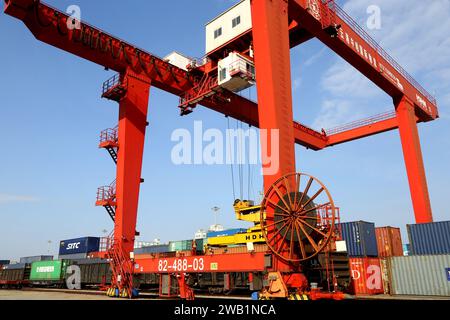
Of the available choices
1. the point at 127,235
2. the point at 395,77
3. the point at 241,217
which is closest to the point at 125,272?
the point at 127,235

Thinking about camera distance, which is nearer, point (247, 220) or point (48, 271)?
point (247, 220)

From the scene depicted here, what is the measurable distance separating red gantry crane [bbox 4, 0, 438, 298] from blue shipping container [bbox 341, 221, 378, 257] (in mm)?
4439

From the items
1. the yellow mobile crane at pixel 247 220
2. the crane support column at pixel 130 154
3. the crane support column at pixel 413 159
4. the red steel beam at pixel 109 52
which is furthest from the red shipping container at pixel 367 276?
the crane support column at pixel 130 154

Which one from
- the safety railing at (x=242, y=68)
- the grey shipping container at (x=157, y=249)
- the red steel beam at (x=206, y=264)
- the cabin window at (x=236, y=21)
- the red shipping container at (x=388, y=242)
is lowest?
the red steel beam at (x=206, y=264)

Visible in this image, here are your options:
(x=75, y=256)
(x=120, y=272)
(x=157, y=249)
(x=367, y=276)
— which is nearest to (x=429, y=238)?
(x=367, y=276)

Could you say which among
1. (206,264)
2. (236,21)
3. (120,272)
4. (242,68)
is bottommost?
(120,272)

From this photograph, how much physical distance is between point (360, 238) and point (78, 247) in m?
35.1

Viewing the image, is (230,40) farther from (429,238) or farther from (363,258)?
(429,238)

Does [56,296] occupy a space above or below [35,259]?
below

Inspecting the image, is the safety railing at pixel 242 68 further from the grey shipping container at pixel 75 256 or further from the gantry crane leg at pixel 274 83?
the grey shipping container at pixel 75 256

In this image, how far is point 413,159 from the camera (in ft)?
84.8

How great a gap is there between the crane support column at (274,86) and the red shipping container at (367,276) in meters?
12.1

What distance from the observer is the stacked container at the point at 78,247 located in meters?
41.9
